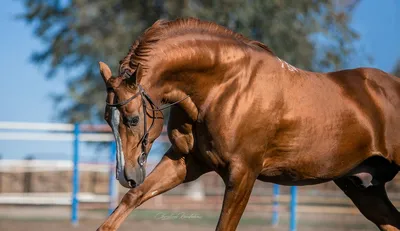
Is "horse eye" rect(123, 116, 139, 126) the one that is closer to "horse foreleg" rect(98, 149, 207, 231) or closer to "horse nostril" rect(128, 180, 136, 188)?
"horse nostril" rect(128, 180, 136, 188)

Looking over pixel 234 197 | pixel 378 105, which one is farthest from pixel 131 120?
pixel 378 105

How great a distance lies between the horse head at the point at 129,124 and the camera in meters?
4.56

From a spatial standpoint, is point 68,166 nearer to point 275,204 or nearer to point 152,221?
point 152,221

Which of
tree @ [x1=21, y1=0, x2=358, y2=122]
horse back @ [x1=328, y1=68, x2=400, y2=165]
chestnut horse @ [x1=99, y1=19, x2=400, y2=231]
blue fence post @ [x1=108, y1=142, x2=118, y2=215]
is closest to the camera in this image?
chestnut horse @ [x1=99, y1=19, x2=400, y2=231]

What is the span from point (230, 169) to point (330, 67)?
1603 centimetres

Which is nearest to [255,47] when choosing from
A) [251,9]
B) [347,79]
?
[347,79]

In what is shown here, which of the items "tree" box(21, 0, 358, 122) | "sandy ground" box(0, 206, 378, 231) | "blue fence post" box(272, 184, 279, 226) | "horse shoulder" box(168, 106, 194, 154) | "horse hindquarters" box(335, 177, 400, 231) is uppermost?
→ "tree" box(21, 0, 358, 122)

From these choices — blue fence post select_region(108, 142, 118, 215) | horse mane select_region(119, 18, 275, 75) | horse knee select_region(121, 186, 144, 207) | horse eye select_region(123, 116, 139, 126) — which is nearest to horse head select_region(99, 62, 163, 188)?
horse eye select_region(123, 116, 139, 126)

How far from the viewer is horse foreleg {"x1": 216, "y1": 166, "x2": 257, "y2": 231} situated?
15.9ft

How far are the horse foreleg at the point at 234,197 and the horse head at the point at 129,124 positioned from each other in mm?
625

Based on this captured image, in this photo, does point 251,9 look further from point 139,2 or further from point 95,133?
point 95,133

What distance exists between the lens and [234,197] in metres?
4.84

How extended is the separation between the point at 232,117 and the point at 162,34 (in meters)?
0.76

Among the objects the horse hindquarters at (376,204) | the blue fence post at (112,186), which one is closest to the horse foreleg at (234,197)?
the horse hindquarters at (376,204)
